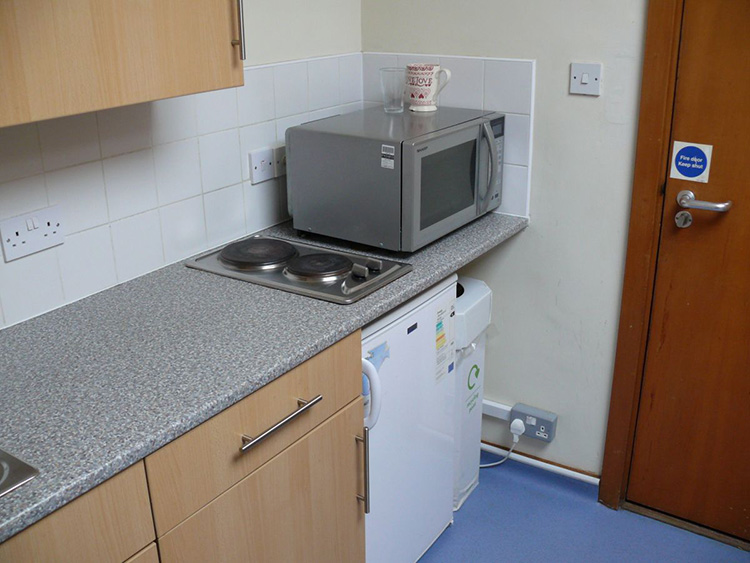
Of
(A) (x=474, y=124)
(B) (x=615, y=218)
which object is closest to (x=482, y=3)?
(A) (x=474, y=124)

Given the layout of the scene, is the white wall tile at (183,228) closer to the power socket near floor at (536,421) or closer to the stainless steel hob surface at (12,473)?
the stainless steel hob surface at (12,473)

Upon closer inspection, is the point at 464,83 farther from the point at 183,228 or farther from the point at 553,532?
the point at 553,532

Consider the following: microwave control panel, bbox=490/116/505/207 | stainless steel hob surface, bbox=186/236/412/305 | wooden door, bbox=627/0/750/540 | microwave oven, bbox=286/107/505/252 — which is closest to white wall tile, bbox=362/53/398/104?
microwave oven, bbox=286/107/505/252

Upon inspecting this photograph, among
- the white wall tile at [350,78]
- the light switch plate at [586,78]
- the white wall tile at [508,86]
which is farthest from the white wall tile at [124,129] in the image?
the light switch plate at [586,78]

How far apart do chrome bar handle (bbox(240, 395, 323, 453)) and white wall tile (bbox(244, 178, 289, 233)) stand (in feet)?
2.55

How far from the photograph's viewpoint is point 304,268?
6.18 feet

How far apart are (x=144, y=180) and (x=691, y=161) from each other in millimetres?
1414

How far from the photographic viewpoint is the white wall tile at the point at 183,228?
6.45ft

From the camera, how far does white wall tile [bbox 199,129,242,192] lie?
204cm

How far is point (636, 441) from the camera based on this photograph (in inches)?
95.8

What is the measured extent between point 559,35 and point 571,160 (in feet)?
1.15

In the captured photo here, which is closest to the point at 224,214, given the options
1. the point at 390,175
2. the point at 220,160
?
the point at 220,160

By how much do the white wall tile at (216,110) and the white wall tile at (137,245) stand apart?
27cm

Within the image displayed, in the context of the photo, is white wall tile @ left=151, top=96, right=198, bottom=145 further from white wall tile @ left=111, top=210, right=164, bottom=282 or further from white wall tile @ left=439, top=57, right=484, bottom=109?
white wall tile @ left=439, top=57, right=484, bottom=109
